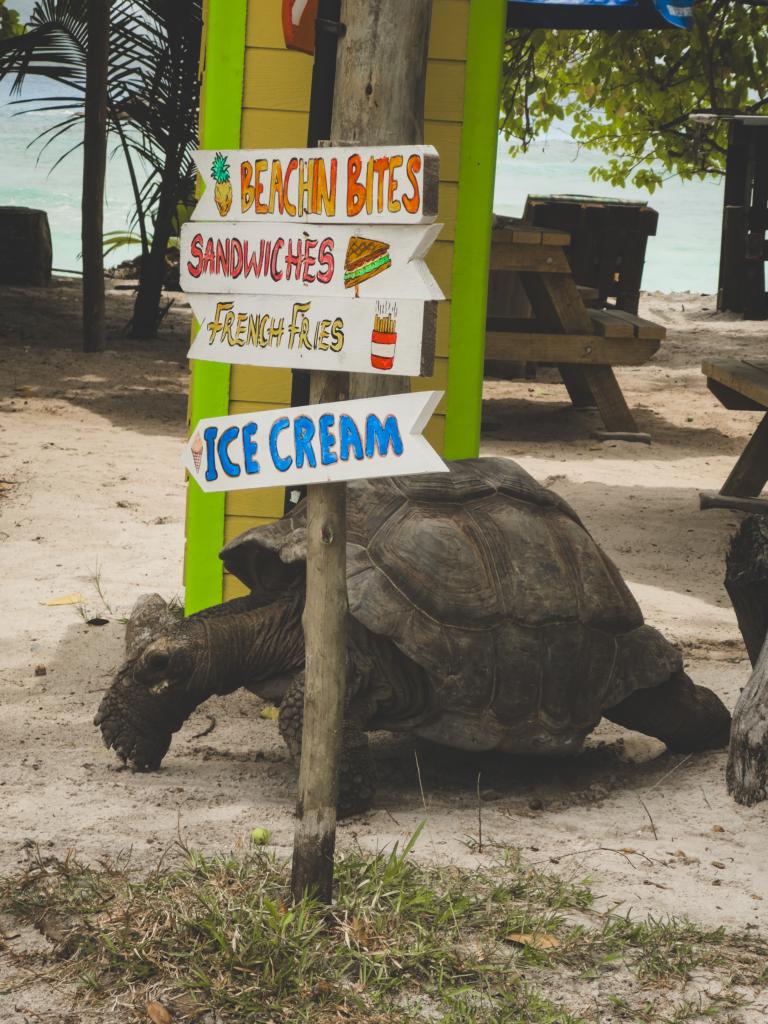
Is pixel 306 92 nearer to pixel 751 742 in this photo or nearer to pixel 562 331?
pixel 751 742

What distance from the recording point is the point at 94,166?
10.6 meters

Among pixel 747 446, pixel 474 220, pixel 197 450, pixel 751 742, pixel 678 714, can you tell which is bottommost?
pixel 678 714

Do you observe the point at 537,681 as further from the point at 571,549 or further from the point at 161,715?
the point at 161,715

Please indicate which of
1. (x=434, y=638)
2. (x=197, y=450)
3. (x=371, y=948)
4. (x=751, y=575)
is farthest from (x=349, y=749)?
(x=751, y=575)

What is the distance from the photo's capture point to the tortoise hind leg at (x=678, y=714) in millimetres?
4102

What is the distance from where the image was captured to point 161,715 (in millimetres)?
3750

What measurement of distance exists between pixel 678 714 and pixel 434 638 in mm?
1000

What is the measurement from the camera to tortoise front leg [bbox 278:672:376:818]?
A: 11.5 feet

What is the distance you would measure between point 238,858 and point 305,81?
9.28ft

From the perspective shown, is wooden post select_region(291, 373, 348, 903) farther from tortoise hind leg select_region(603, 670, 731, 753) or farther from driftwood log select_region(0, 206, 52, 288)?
driftwood log select_region(0, 206, 52, 288)

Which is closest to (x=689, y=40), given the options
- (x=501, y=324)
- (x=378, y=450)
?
(x=501, y=324)

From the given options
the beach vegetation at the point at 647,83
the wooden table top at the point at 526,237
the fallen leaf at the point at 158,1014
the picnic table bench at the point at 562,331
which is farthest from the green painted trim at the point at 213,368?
the beach vegetation at the point at 647,83

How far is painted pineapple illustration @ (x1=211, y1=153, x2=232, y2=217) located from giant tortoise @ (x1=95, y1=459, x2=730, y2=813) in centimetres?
120

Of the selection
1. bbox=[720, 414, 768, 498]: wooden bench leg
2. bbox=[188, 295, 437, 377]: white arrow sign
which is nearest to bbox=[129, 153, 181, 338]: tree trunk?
bbox=[720, 414, 768, 498]: wooden bench leg
